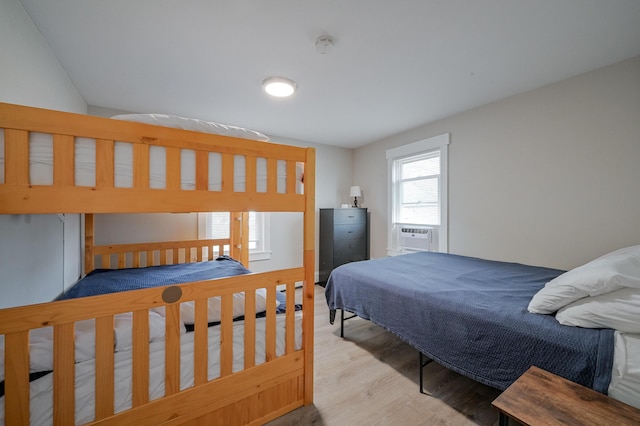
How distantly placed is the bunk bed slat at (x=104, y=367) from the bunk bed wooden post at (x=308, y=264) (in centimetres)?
93

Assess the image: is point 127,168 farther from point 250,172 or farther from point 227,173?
point 250,172

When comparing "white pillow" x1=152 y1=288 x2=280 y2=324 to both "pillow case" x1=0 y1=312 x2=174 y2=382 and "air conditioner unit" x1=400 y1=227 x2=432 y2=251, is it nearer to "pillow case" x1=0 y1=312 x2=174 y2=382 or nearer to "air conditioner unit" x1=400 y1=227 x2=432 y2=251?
"pillow case" x1=0 y1=312 x2=174 y2=382

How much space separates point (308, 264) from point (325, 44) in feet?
4.86

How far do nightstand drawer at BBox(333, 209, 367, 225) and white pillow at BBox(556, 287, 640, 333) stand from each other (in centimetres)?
285

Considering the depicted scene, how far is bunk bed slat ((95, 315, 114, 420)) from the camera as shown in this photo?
1015mm

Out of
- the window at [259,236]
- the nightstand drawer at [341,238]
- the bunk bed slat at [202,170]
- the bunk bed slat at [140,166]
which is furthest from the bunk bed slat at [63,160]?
the nightstand drawer at [341,238]

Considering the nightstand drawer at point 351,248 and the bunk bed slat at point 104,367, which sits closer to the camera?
the bunk bed slat at point 104,367

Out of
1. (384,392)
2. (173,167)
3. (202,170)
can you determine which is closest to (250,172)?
(202,170)

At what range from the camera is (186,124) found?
124 cm

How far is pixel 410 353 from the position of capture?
215 centimetres

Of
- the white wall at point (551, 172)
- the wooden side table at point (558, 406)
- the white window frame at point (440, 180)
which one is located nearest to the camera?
the wooden side table at point (558, 406)

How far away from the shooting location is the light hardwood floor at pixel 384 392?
146 centimetres

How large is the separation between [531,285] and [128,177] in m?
2.55

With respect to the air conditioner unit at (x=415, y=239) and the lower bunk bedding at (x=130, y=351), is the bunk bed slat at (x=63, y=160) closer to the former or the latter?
the lower bunk bedding at (x=130, y=351)
